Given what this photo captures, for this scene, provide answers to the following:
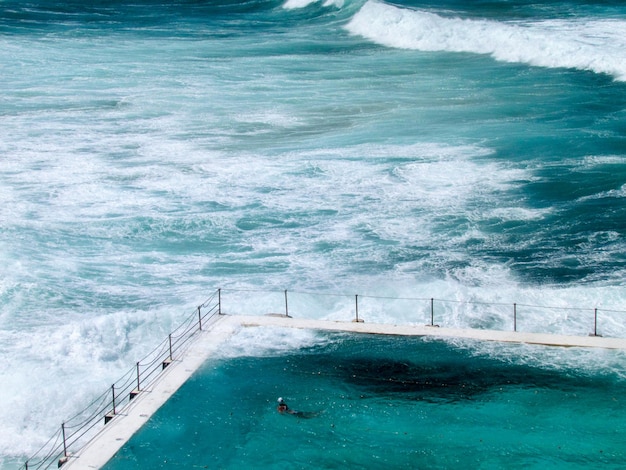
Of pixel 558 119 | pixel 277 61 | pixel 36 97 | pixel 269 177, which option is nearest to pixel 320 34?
pixel 277 61

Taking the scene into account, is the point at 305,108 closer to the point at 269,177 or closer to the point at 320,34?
the point at 269,177

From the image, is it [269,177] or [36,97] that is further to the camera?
[36,97]

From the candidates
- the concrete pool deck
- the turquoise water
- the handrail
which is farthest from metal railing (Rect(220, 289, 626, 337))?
the turquoise water

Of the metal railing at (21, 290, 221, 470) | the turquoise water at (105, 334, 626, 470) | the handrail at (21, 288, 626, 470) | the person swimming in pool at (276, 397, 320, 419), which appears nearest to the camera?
the turquoise water at (105, 334, 626, 470)

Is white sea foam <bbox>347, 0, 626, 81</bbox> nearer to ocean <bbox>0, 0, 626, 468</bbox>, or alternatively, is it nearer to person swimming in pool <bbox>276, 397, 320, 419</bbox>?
ocean <bbox>0, 0, 626, 468</bbox>

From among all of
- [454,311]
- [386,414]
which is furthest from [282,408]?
[454,311]

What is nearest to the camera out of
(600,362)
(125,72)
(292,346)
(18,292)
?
(600,362)

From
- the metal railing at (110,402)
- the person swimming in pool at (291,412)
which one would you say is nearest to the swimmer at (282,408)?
the person swimming in pool at (291,412)

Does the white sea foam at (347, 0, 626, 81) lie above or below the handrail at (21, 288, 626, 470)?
above
